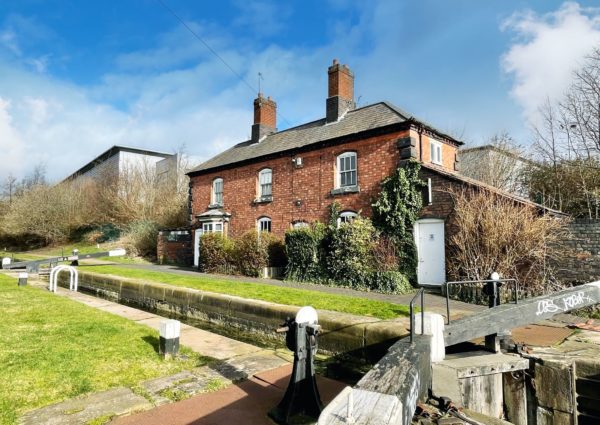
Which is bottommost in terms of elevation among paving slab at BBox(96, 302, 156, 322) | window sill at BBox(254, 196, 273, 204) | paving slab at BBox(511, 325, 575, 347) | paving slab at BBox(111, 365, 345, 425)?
paving slab at BBox(111, 365, 345, 425)

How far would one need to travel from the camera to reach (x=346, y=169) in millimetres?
15570

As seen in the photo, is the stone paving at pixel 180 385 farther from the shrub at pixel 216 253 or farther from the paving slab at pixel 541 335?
the shrub at pixel 216 253

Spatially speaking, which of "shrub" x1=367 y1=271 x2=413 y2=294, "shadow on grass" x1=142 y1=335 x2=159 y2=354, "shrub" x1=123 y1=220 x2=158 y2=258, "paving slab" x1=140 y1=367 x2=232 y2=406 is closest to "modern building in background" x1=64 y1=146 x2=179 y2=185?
"shrub" x1=123 y1=220 x2=158 y2=258

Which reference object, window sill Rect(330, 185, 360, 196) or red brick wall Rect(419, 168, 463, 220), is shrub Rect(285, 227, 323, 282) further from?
red brick wall Rect(419, 168, 463, 220)

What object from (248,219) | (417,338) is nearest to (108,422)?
(417,338)

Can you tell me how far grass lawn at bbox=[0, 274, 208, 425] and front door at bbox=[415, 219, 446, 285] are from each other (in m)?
8.78

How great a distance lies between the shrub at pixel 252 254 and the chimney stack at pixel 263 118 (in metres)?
7.68

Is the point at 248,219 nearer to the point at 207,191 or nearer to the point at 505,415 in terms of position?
the point at 207,191

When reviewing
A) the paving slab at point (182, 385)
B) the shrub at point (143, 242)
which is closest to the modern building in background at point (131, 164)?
the shrub at point (143, 242)

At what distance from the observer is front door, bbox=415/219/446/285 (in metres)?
12.3

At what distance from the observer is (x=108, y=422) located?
143 inches

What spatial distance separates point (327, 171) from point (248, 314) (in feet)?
29.0

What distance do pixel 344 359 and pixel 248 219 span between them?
44.7 ft

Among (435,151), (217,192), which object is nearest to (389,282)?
(435,151)
